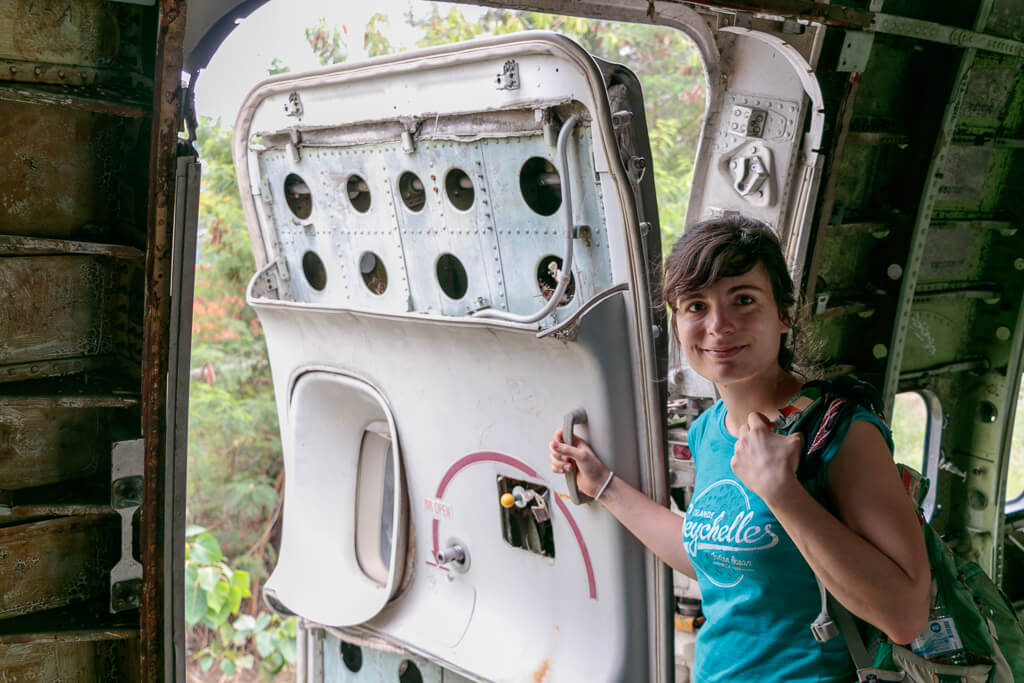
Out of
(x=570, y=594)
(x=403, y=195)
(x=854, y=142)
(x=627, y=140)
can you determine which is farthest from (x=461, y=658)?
(x=854, y=142)

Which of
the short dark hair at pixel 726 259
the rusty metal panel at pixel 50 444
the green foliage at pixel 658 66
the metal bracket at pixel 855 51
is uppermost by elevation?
the green foliage at pixel 658 66

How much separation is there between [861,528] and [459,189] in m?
2.12

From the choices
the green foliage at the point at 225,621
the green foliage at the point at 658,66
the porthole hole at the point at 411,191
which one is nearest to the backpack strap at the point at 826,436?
the porthole hole at the point at 411,191

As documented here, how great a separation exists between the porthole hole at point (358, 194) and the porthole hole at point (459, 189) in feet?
1.91

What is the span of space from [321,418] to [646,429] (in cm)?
198

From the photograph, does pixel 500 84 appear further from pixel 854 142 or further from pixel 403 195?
pixel 854 142

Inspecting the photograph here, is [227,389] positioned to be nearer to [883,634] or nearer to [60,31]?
[60,31]

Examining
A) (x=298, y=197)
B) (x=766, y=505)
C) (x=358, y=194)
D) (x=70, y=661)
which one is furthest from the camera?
(x=298, y=197)

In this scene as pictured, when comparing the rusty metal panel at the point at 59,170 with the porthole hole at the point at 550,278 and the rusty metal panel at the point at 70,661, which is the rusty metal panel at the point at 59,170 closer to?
the rusty metal panel at the point at 70,661

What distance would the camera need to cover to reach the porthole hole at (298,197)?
167 inches

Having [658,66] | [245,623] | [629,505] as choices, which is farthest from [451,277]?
[658,66]

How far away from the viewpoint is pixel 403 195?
12.1ft

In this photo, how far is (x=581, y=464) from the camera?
2941 mm

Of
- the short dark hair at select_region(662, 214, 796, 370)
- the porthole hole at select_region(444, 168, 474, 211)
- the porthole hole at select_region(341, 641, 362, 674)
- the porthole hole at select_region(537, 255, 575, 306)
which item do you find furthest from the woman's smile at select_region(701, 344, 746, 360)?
the porthole hole at select_region(341, 641, 362, 674)
